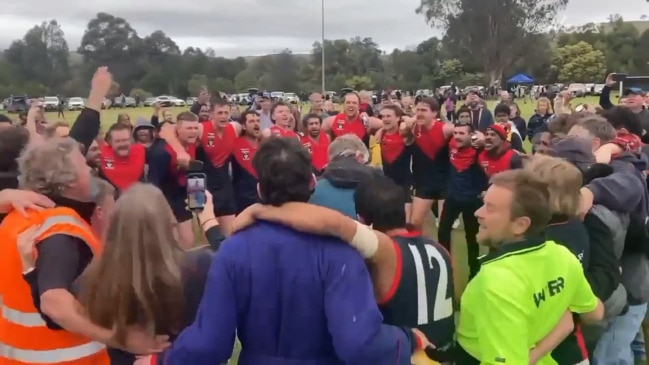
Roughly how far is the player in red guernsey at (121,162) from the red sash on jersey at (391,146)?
2.82 m

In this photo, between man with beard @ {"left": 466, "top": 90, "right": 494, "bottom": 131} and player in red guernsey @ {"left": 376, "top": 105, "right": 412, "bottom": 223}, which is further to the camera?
man with beard @ {"left": 466, "top": 90, "right": 494, "bottom": 131}

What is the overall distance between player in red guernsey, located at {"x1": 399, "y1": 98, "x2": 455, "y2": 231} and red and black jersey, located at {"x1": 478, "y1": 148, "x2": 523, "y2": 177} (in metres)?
0.66

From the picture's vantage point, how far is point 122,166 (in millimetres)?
6762

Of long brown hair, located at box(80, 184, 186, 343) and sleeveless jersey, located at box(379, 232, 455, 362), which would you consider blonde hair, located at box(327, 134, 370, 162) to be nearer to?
sleeveless jersey, located at box(379, 232, 455, 362)

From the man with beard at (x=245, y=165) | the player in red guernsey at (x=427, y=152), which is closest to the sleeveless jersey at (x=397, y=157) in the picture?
the player in red guernsey at (x=427, y=152)

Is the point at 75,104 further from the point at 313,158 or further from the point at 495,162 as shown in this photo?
the point at 495,162

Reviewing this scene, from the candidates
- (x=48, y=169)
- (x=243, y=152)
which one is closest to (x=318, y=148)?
(x=243, y=152)

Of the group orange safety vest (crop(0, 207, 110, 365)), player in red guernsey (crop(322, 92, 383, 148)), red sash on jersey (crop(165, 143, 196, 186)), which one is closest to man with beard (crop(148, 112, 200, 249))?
red sash on jersey (crop(165, 143, 196, 186))

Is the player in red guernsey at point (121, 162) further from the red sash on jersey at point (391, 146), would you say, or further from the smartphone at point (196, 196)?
the smartphone at point (196, 196)

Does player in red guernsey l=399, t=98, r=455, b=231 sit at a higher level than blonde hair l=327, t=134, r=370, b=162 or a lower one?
lower

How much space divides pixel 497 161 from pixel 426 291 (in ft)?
14.8

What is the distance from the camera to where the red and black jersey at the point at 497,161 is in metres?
6.71

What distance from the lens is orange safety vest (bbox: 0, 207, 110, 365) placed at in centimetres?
254

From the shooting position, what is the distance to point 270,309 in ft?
7.09
